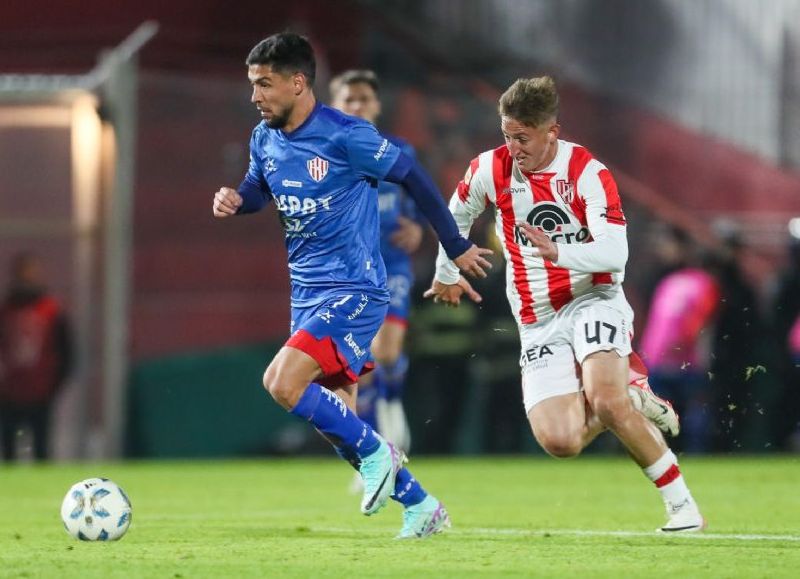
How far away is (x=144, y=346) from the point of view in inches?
569

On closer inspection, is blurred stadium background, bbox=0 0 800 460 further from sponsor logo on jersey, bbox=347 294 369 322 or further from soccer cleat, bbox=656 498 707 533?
sponsor logo on jersey, bbox=347 294 369 322

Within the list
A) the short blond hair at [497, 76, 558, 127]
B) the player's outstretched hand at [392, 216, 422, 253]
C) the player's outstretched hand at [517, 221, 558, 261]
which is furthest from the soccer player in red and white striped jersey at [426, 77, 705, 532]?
the player's outstretched hand at [392, 216, 422, 253]

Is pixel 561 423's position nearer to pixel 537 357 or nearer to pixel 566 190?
pixel 537 357

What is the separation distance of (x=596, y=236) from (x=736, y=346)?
7.06 metres

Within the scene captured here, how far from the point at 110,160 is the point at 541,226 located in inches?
313

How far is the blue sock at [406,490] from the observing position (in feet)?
22.2

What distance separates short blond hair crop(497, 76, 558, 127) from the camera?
691 centimetres

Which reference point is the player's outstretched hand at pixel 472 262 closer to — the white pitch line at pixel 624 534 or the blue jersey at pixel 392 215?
the white pitch line at pixel 624 534

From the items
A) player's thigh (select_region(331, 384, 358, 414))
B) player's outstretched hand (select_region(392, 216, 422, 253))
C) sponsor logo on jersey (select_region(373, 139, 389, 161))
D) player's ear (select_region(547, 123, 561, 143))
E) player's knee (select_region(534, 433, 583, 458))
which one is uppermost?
player's ear (select_region(547, 123, 561, 143))

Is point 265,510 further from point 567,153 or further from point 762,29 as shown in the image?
point 762,29

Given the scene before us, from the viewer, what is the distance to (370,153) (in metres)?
6.79

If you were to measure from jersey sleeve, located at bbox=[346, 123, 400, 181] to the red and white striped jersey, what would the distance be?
545 millimetres

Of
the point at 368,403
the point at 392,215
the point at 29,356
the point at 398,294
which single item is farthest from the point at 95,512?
the point at 29,356

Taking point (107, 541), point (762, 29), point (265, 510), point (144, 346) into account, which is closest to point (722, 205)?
point (762, 29)
